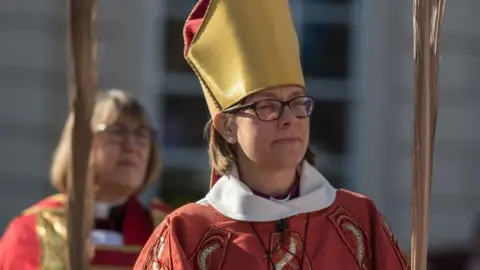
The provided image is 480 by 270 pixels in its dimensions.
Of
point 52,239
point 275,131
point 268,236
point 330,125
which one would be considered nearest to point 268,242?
point 268,236

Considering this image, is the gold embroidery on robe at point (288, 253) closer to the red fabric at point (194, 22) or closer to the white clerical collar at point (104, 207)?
the red fabric at point (194, 22)

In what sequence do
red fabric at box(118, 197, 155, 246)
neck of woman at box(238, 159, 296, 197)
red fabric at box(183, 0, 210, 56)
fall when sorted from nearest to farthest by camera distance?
neck of woman at box(238, 159, 296, 197) < red fabric at box(183, 0, 210, 56) < red fabric at box(118, 197, 155, 246)

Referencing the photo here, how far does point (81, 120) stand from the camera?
278 centimetres

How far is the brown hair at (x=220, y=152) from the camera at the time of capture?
2867mm

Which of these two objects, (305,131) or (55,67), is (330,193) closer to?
(305,131)

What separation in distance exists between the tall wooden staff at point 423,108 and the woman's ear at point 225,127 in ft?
1.32

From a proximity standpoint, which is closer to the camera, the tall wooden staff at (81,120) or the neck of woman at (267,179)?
the tall wooden staff at (81,120)

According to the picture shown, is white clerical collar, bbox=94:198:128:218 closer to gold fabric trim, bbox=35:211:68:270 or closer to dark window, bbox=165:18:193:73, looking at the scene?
gold fabric trim, bbox=35:211:68:270

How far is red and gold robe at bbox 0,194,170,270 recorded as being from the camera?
12.6 feet

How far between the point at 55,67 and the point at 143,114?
2.51 m

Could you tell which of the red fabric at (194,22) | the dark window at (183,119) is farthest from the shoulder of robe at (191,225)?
the dark window at (183,119)

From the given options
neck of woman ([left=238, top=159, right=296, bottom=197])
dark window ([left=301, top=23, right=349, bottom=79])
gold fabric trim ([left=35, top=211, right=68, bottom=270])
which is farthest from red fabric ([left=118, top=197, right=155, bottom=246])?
dark window ([left=301, top=23, right=349, bottom=79])

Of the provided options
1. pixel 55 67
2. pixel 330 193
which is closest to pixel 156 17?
pixel 55 67

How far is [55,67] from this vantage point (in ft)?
21.2
